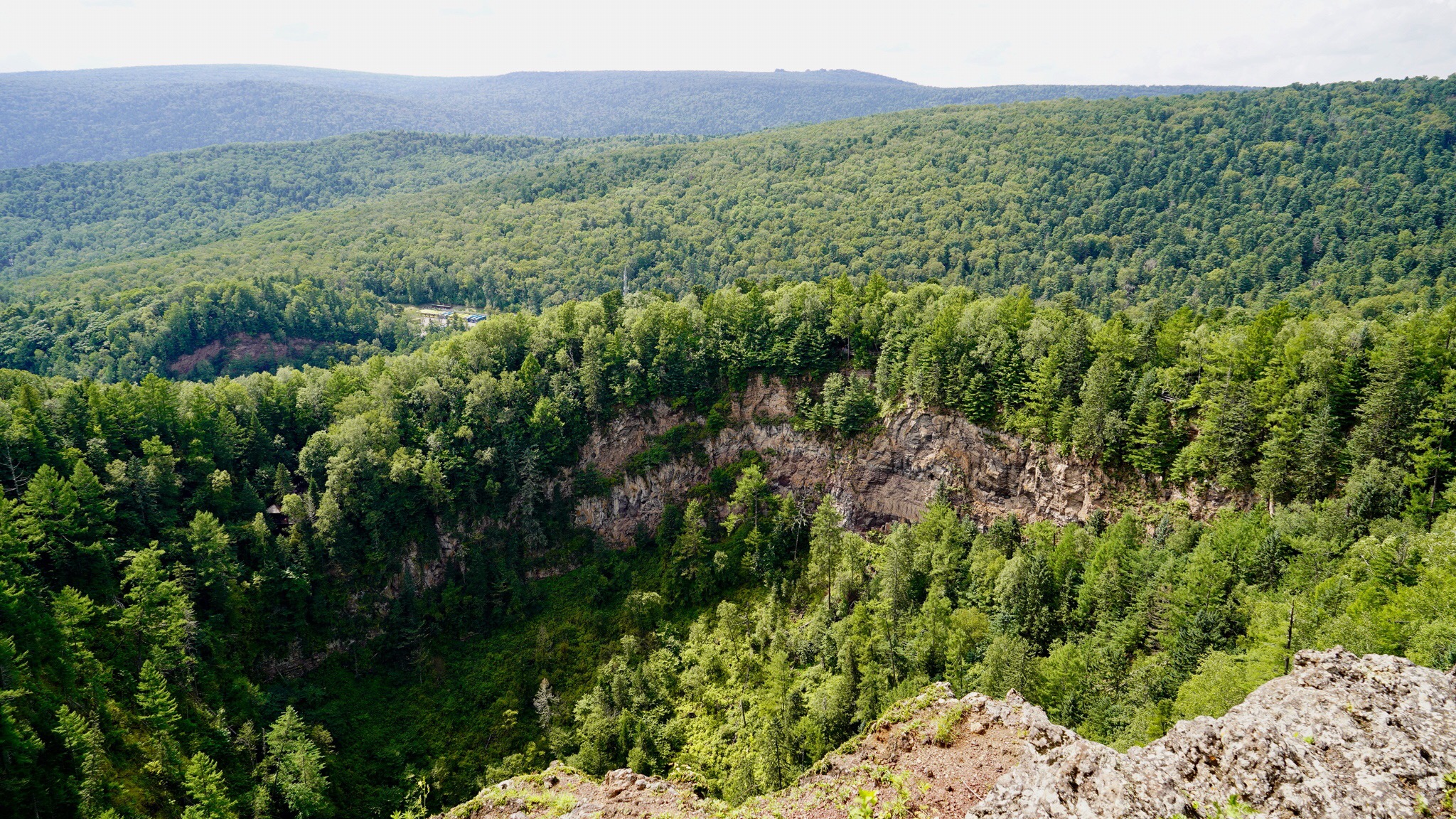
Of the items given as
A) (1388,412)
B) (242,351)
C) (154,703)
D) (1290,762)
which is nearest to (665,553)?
(154,703)

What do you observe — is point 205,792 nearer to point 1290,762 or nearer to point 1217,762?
point 1217,762

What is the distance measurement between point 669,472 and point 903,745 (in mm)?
55738

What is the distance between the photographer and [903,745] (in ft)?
105

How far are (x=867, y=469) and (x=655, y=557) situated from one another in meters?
24.9

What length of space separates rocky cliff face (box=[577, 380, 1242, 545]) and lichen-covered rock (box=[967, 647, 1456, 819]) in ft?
130

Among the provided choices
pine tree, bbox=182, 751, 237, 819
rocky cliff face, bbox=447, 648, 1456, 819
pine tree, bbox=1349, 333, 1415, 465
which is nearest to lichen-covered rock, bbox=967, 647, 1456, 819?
rocky cliff face, bbox=447, 648, 1456, 819

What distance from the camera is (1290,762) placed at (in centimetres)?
2177

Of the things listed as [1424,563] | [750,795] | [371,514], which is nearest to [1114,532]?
[1424,563]

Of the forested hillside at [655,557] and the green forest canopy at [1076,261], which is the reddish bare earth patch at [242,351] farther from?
the forested hillside at [655,557]

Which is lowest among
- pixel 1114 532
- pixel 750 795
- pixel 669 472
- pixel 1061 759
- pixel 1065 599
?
pixel 750 795

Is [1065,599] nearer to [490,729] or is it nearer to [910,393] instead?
[910,393]

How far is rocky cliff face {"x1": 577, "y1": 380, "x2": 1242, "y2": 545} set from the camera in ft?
226

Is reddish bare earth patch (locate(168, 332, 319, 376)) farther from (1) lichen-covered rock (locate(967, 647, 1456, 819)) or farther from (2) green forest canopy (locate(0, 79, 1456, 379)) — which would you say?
(1) lichen-covered rock (locate(967, 647, 1456, 819))

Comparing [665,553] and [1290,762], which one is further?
[665,553]
